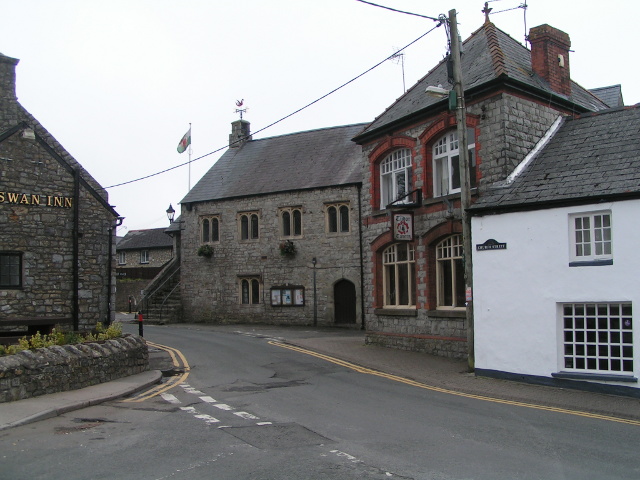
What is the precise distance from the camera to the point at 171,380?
48.9ft

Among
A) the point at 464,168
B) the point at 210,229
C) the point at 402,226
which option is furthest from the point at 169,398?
the point at 210,229

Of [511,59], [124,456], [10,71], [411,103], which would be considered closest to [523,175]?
[511,59]

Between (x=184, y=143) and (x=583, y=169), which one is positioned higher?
(x=184, y=143)

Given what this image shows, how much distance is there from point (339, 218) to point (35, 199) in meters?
15.6

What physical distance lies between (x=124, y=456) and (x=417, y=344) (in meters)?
12.5

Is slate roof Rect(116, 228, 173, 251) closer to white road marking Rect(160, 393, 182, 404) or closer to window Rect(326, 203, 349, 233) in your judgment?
window Rect(326, 203, 349, 233)

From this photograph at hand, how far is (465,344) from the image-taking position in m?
17.4

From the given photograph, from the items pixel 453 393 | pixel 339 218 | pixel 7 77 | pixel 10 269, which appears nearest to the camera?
pixel 453 393

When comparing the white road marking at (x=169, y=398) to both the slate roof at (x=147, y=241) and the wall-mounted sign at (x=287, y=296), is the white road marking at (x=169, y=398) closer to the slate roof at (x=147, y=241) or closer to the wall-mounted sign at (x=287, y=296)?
the wall-mounted sign at (x=287, y=296)

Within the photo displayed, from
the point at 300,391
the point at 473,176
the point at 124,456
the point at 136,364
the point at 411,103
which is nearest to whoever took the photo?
the point at 124,456

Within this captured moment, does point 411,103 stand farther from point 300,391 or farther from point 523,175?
point 300,391

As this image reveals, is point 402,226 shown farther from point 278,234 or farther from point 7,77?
point 278,234

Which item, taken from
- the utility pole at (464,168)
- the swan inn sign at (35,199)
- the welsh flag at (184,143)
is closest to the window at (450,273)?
the utility pole at (464,168)

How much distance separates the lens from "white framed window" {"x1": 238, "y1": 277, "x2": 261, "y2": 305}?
110ft
